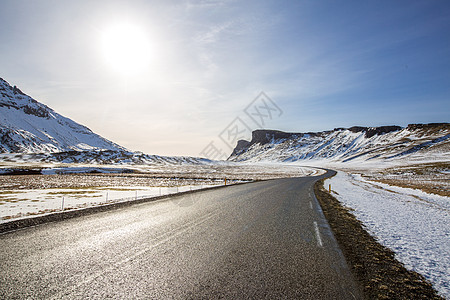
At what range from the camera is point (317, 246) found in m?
6.89

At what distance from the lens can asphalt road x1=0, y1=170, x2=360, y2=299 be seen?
422cm

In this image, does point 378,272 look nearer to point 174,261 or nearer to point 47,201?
point 174,261

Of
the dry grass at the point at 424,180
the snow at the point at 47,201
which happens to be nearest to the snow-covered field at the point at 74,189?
the snow at the point at 47,201

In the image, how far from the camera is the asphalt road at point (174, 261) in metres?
4.22

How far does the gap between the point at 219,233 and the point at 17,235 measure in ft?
22.5

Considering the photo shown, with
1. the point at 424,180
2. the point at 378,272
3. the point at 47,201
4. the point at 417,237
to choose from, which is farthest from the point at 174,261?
the point at 424,180

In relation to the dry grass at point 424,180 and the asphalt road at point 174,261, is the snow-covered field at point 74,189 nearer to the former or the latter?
the asphalt road at point 174,261

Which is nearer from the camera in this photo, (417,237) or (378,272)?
(378,272)

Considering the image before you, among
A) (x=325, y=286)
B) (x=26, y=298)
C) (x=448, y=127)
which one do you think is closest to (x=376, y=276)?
(x=325, y=286)

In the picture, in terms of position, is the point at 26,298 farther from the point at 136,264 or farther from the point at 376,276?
the point at 376,276

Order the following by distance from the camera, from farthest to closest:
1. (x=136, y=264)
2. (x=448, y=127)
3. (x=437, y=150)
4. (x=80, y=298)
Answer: (x=448, y=127) < (x=437, y=150) < (x=136, y=264) < (x=80, y=298)

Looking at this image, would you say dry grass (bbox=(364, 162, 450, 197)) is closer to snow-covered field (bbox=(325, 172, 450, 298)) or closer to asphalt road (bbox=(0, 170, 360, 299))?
snow-covered field (bbox=(325, 172, 450, 298))

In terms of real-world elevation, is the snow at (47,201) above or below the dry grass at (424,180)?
below

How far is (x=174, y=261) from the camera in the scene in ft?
18.2
